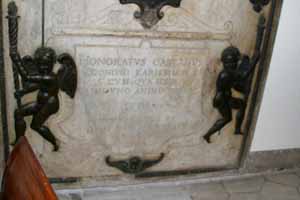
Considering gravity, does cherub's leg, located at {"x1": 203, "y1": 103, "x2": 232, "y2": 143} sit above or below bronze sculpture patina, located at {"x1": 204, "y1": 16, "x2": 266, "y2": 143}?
below

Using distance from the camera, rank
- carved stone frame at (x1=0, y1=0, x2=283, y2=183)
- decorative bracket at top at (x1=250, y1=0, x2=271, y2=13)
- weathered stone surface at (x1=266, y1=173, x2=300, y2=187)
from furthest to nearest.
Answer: weathered stone surface at (x1=266, y1=173, x2=300, y2=187)
decorative bracket at top at (x1=250, y1=0, x2=271, y2=13)
carved stone frame at (x1=0, y1=0, x2=283, y2=183)

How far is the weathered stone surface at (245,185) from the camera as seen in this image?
2.22 metres

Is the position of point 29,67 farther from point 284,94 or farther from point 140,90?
point 284,94

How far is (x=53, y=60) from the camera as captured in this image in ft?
5.75

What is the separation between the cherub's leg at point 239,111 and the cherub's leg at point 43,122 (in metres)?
0.88

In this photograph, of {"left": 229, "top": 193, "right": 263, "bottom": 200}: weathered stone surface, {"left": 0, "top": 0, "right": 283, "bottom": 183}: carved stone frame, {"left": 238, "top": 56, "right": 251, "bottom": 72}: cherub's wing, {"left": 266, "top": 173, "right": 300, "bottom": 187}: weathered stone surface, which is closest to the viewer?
{"left": 0, "top": 0, "right": 283, "bottom": 183}: carved stone frame

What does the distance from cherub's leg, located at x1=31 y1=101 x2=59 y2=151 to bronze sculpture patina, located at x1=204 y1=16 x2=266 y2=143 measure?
77cm

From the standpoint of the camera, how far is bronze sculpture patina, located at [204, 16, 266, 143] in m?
1.99

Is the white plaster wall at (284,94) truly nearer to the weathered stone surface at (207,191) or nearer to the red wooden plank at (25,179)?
the weathered stone surface at (207,191)

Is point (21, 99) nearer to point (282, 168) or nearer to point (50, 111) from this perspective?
point (50, 111)

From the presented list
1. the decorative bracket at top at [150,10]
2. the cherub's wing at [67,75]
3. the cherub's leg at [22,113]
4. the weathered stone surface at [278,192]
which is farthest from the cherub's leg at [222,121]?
the cherub's leg at [22,113]

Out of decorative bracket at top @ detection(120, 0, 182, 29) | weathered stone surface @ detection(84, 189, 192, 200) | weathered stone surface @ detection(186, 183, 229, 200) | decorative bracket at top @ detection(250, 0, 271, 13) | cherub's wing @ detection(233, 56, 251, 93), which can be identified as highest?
decorative bracket at top @ detection(250, 0, 271, 13)

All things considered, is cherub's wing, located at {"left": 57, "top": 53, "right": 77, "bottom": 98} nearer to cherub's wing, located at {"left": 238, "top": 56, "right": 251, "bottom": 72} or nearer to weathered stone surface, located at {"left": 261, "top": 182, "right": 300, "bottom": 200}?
cherub's wing, located at {"left": 238, "top": 56, "right": 251, "bottom": 72}

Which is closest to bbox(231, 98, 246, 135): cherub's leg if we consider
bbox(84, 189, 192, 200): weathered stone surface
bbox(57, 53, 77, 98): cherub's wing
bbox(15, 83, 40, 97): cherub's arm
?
bbox(84, 189, 192, 200): weathered stone surface
